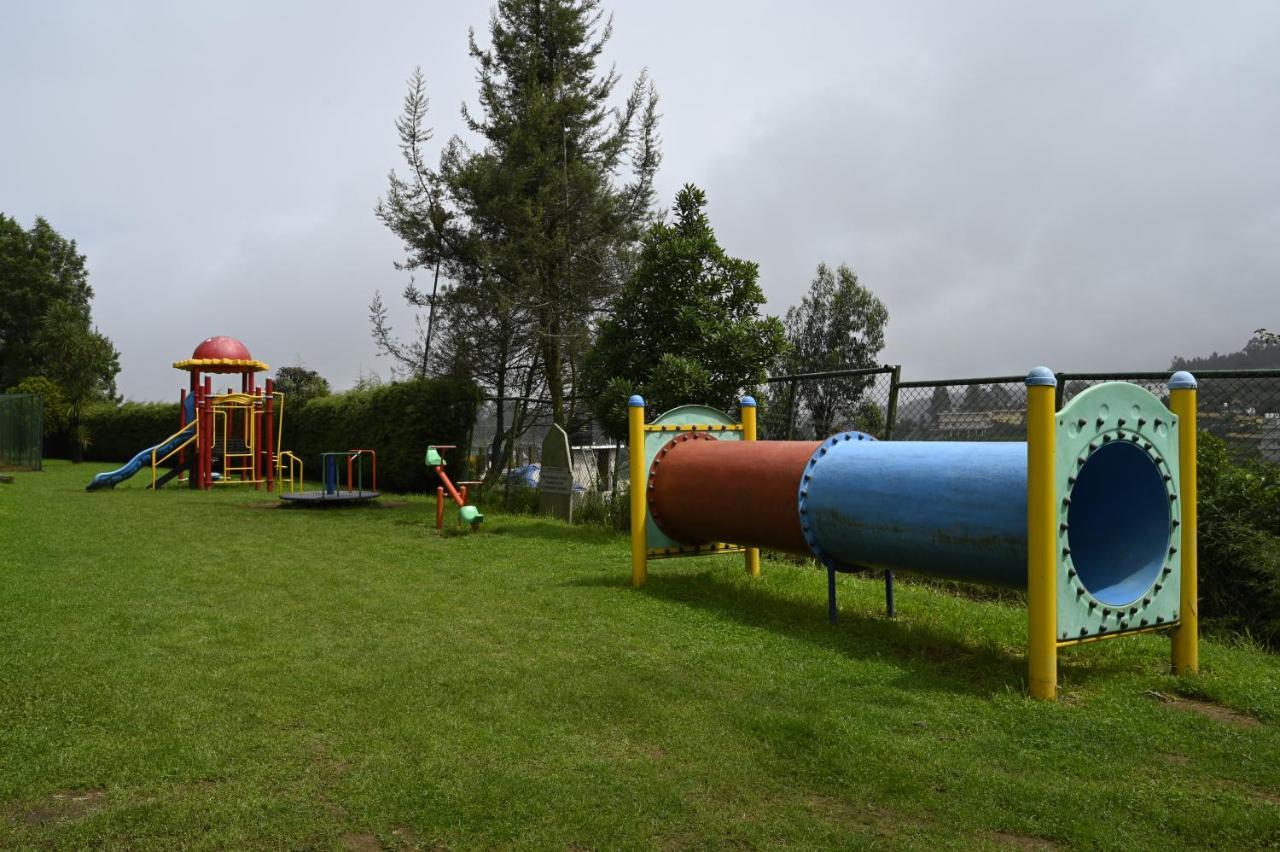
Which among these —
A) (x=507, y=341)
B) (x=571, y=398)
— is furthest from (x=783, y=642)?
(x=507, y=341)

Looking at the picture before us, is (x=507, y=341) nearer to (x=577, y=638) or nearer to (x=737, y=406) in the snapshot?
(x=737, y=406)

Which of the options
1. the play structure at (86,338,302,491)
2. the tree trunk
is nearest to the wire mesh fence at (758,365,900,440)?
the tree trunk

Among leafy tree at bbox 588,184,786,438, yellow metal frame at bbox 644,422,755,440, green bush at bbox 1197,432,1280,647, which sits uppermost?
leafy tree at bbox 588,184,786,438

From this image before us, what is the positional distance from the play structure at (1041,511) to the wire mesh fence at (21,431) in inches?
1218

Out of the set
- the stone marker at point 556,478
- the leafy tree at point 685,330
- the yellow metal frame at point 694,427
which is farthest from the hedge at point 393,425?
the yellow metal frame at point 694,427

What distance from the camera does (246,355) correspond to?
27.0 meters

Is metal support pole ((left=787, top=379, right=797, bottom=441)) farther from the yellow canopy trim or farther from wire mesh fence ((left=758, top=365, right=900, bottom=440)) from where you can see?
the yellow canopy trim

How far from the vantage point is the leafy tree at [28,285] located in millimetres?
50156

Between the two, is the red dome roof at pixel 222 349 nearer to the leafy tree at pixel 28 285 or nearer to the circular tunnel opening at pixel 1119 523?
the circular tunnel opening at pixel 1119 523

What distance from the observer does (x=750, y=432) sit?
31.1 feet

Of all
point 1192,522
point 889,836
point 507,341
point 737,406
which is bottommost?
point 889,836

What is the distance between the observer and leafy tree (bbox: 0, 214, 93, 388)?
165ft

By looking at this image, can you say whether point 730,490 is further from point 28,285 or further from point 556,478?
point 28,285

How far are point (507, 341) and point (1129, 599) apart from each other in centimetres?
1618
